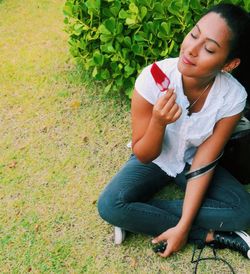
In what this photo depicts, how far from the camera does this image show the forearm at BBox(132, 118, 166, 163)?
2436mm

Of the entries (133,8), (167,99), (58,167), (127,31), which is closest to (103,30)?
(127,31)

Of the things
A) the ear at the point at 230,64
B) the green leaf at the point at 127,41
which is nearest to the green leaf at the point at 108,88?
the green leaf at the point at 127,41

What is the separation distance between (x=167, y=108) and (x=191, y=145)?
1.77 feet

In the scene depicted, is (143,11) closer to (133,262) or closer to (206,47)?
(206,47)

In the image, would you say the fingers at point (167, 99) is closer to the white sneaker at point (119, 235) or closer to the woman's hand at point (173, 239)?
the woman's hand at point (173, 239)

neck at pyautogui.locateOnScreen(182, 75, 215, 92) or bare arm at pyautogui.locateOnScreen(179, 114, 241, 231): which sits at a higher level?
neck at pyautogui.locateOnScreen(182, 75, 215, 92)

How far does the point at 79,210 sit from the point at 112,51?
1250 mm

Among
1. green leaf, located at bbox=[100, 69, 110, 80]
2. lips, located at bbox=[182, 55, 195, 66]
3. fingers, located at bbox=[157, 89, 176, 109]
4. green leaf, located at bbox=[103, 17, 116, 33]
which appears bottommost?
green leaf, located at bbox=[100, 69, 110, 80]

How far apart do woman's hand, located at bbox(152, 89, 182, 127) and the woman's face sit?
0.19 metres

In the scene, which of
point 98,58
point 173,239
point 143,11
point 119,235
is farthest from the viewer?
point 98,58

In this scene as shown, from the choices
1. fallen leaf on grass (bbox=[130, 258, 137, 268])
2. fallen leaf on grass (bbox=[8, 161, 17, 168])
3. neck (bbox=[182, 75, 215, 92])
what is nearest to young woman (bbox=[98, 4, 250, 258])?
neck (bbox=[182, 75, 215, 92])

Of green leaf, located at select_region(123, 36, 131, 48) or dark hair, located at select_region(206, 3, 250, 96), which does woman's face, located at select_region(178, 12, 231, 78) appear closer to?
dark hair, located at select_region(206, 3, 250, 96)

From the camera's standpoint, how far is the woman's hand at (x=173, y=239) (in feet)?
8.73

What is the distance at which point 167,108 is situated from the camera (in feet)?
7.45
